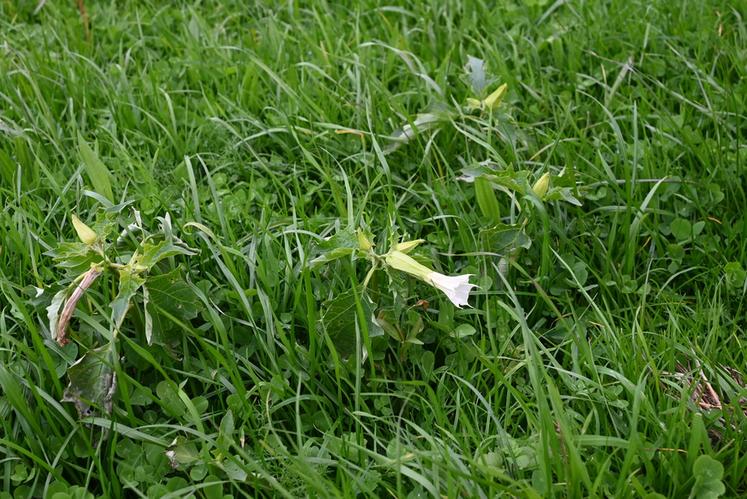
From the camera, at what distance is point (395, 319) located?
7.02 feet

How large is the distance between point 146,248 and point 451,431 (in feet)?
2.58

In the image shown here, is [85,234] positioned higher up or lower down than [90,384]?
higher up

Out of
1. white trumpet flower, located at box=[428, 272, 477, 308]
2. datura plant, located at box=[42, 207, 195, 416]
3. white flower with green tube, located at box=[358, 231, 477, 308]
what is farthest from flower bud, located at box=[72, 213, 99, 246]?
white trumpet flower, located at box=[428, 272, 477, 308]

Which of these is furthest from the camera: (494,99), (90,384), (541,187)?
(494,99)

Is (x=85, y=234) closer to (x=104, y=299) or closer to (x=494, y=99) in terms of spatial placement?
(x=104, y=299)

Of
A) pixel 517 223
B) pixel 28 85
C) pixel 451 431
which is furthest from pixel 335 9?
pixel 451 431

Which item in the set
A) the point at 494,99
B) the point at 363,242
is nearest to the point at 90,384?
the point at 363,242

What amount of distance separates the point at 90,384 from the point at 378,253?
0.77 metres

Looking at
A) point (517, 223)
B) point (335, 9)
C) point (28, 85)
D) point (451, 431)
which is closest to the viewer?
point (451, 431)

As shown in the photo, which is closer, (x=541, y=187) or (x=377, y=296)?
(x=377, y=296)

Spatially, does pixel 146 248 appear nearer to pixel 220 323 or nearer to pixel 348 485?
pixel 220 323

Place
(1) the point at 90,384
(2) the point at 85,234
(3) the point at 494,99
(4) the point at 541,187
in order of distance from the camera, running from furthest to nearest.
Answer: (3) the point at 494,99 < (4) the point at 541,187 < (2) the point at 85,234 < (1) the point at 90,384

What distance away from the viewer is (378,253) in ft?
7.70

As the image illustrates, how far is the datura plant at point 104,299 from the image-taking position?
1984 mm
